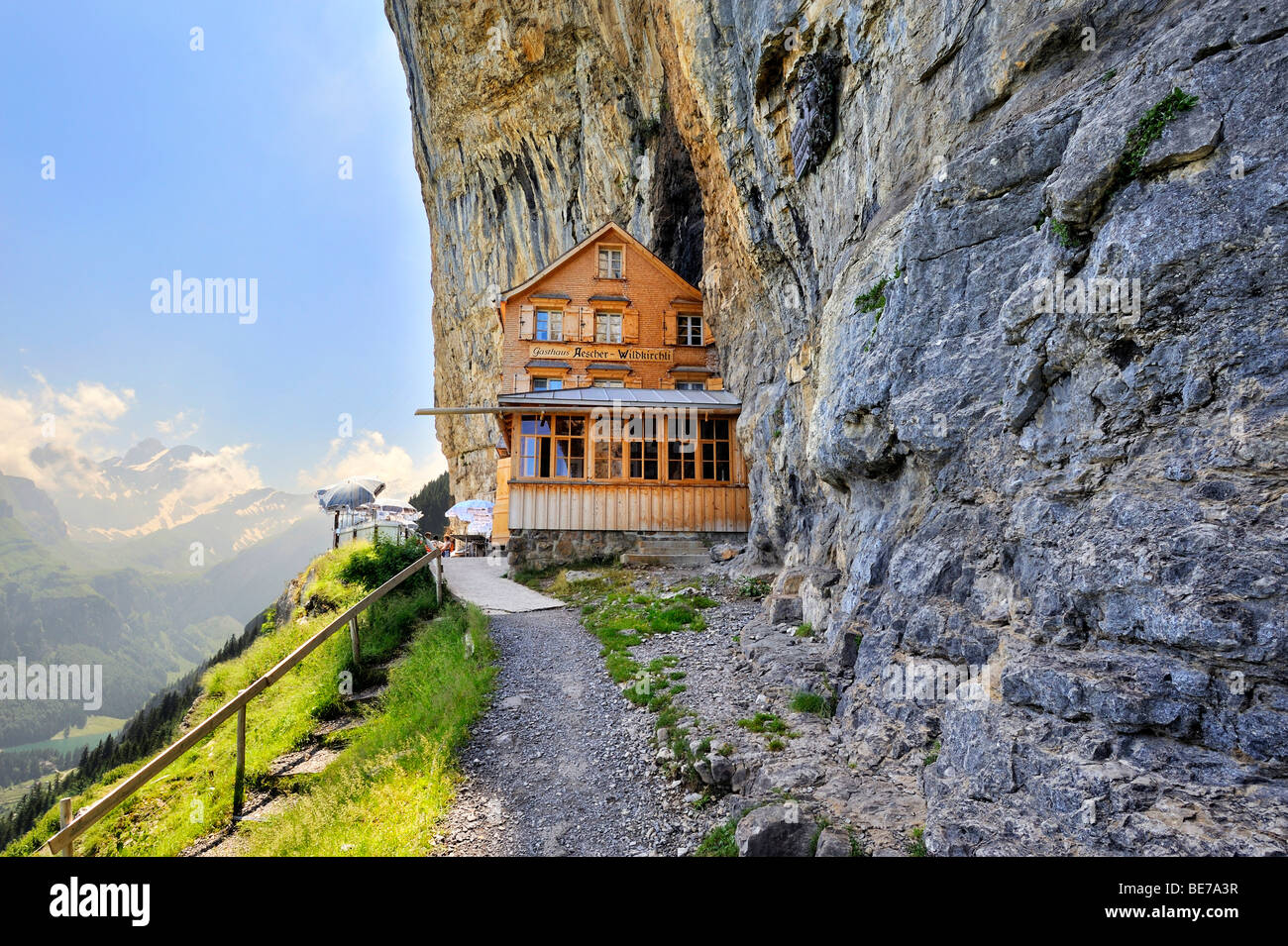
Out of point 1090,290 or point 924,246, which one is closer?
point 1090,290

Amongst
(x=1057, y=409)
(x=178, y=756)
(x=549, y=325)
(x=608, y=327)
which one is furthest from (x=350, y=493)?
(x=1057, y=409)

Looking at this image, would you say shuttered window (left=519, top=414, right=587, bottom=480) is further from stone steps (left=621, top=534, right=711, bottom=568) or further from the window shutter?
the window shutter

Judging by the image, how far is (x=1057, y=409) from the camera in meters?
5.43

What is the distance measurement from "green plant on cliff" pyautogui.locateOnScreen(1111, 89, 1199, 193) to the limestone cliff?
2cm

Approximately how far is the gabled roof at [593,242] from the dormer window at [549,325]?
1.38m

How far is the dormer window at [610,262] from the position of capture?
1061 inches

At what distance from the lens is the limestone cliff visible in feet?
12.9

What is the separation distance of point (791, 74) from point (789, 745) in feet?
45.2

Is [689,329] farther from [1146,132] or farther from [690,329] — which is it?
[1146,132]

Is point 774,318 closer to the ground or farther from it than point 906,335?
farther from it

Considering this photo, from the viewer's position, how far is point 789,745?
21.8 feet

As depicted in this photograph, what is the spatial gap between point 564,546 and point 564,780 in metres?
13.3
